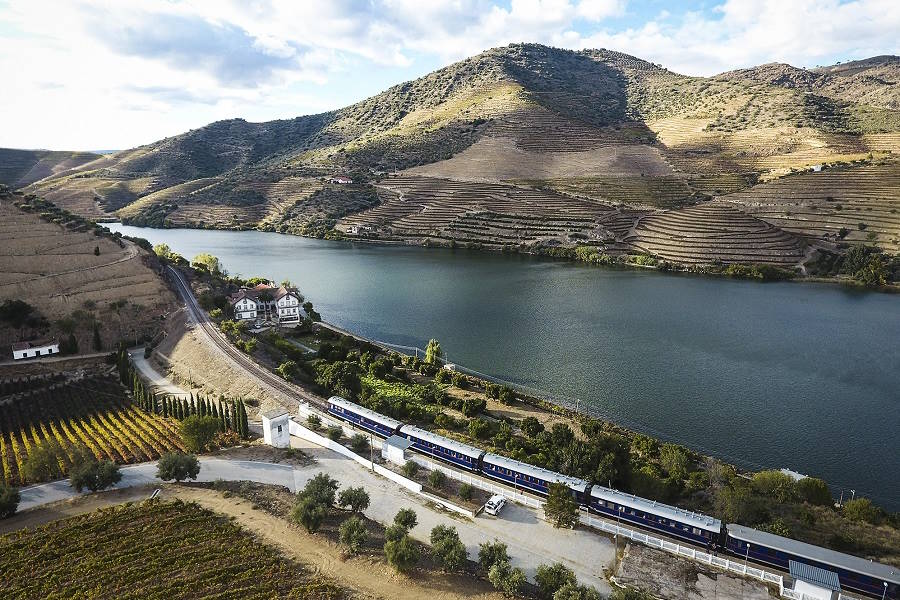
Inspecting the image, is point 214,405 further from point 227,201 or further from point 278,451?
point 227,201

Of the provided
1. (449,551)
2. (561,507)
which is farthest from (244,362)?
(561,507)

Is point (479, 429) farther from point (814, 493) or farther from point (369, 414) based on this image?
point (814, 493)

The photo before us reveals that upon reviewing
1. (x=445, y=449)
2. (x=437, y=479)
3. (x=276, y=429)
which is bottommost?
(x=437, y=479)

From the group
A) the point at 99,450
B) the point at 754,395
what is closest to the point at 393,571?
the point at 99,450

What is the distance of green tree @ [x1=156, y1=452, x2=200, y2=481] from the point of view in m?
28.4

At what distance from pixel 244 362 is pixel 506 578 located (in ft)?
112

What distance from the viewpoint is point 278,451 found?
32906mm

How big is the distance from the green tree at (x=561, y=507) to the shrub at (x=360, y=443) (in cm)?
1263

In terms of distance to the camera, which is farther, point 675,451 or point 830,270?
point 830,270

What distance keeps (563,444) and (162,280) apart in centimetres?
5917

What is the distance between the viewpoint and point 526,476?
28.3m

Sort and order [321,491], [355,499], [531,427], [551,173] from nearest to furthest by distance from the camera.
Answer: [355,499]
[321,491]
[531,427]
[551,173]

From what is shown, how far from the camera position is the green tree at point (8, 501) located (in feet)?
82.5

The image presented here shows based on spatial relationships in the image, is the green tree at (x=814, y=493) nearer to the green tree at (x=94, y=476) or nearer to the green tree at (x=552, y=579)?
the green tree at (x=552, y=579)
